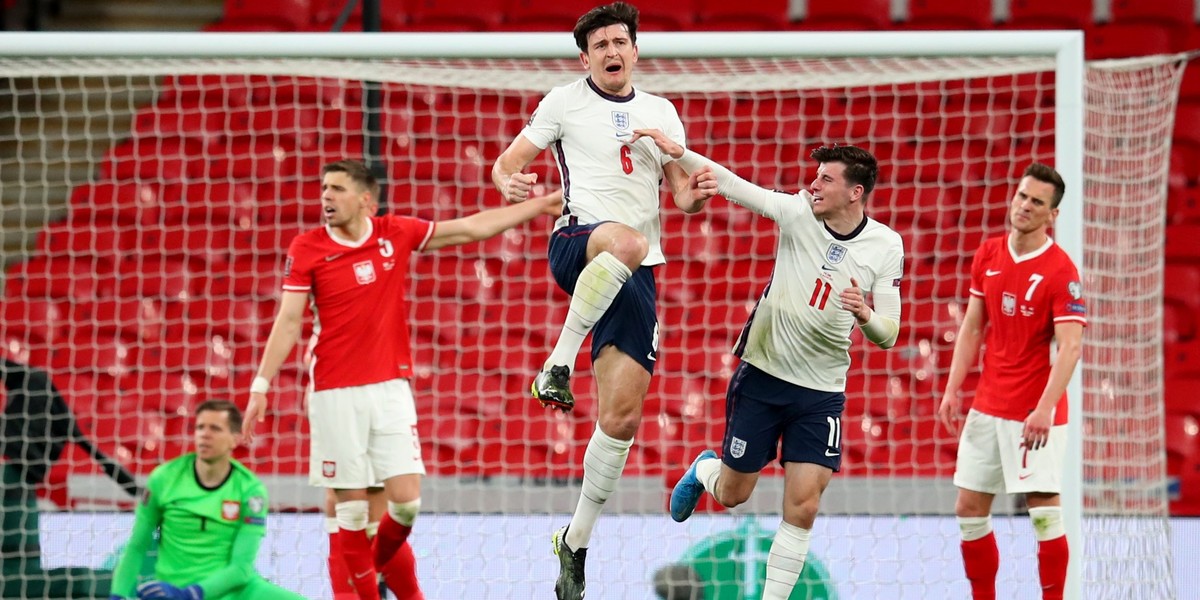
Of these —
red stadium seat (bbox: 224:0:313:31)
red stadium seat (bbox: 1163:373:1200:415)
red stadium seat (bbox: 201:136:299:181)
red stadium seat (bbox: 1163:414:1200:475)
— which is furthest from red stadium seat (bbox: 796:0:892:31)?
red stadium seat (bbox: 201:136:299:181)

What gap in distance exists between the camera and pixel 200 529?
606 cm

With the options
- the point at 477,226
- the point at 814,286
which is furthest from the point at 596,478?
the point at 477,226

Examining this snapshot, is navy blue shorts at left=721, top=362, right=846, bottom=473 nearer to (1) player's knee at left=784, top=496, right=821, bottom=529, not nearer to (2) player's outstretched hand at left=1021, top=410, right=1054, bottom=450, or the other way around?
(1) player's knee at left=784, top=496, right=821, bottom=529

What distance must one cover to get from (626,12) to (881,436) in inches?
185

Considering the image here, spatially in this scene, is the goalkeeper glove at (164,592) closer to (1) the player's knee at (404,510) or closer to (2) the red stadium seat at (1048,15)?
(1) the player's knee at (404,510)

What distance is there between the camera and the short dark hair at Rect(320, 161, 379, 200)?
19.0 ft

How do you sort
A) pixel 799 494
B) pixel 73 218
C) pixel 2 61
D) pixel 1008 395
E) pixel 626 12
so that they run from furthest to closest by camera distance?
1. pixel 73 218
2. pixel 2 61
3. pixel 1008 395
4. pixel 799 494
5. pixel 626 12

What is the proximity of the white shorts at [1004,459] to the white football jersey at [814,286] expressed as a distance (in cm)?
90

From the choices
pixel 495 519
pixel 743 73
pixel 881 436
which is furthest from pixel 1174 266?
pixel 495 519

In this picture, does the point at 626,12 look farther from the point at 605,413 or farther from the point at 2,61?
the point at 2,61

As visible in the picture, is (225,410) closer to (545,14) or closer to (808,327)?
(808,327)

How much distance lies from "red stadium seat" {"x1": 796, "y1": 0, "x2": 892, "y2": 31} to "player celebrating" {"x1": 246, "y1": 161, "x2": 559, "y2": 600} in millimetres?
4374

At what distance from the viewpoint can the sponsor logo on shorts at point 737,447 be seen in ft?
16.5

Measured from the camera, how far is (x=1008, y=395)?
543 centimetres
